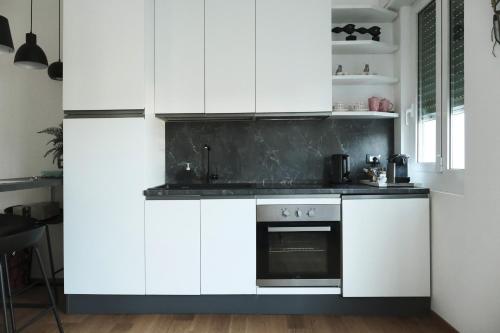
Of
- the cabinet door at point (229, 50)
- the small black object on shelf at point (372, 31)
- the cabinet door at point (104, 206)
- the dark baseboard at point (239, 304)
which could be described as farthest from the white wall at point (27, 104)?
the small black object on shelf at point (372, 31)

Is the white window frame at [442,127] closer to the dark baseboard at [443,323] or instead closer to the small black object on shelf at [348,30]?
the small black object on shelf at [348,30]

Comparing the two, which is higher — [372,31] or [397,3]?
[397,3]

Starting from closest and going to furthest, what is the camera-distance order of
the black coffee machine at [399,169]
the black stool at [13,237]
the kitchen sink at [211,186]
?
the black stool at [13,237], the kitchen sink at [211,186], the black coffee machine at [399,169]

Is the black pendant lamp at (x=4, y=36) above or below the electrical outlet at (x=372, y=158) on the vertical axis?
above

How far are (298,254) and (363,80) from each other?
5.01ft

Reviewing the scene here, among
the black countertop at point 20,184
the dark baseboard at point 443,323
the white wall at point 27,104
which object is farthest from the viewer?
the white wall at point 27,104

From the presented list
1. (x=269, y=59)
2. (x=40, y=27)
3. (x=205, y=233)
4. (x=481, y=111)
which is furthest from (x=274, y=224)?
(x=40, y=27)

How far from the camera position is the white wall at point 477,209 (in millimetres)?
1793

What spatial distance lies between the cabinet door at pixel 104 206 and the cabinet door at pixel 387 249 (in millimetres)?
1495

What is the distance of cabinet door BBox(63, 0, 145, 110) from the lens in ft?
7.89

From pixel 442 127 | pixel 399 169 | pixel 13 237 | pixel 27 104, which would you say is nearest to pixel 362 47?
pixel 442 127

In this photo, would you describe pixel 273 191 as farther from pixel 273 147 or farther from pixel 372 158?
pixel 372 158

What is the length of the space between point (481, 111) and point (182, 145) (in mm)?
2217

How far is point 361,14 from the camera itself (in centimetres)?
280
